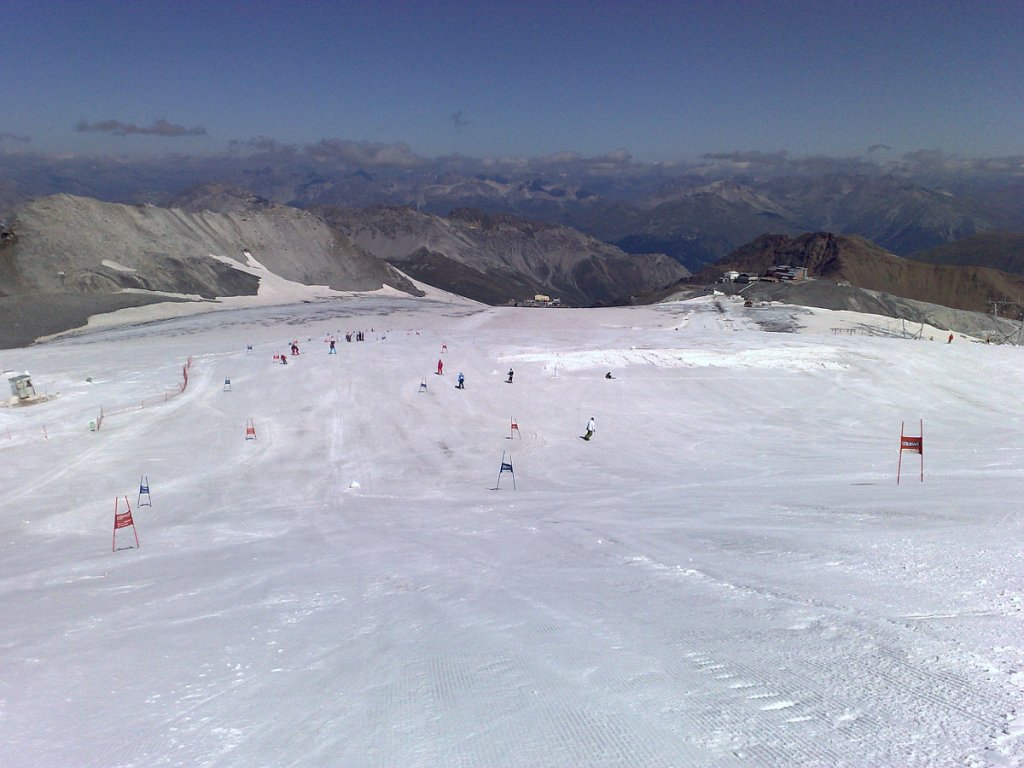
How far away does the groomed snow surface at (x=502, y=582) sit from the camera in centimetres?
667

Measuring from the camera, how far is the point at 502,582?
1185 cm

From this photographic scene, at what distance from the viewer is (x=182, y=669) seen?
28.8 ft

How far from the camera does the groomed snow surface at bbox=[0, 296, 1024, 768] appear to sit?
6.67m

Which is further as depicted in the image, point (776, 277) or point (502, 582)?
point (776, 277)

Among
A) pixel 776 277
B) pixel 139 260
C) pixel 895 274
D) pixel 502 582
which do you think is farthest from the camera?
pixel 895 274

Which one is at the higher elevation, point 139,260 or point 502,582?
point 139,260

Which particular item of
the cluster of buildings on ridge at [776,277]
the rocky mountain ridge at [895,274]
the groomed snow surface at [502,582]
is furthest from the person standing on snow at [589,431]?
the rocky mountain ridge at [895,274]

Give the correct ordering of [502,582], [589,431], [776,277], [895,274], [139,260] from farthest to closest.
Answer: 1. [895,274]
2. [776,277]
3. [139,260]
4. [589,431]
5. [502,582]

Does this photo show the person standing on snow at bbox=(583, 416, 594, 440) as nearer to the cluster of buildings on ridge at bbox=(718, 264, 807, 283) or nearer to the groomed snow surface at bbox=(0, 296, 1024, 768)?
the groomed snow surface at bbox=(0, 296, 1024, 768)

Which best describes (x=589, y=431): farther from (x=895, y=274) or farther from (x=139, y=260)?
(x=895, y=274)

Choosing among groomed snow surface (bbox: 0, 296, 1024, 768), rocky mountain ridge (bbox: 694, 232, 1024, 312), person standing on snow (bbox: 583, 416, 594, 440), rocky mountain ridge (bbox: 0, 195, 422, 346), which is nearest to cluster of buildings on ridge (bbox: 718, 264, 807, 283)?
rocky mountain ridge (bbox: 694, 232, 1024, 312)

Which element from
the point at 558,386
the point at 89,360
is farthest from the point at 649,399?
the point at 89,360

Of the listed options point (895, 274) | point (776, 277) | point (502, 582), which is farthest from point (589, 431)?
point (895, 274)

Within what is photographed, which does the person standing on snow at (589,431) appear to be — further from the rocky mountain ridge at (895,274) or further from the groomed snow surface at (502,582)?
the rocky mountain ridge at (895,274)
